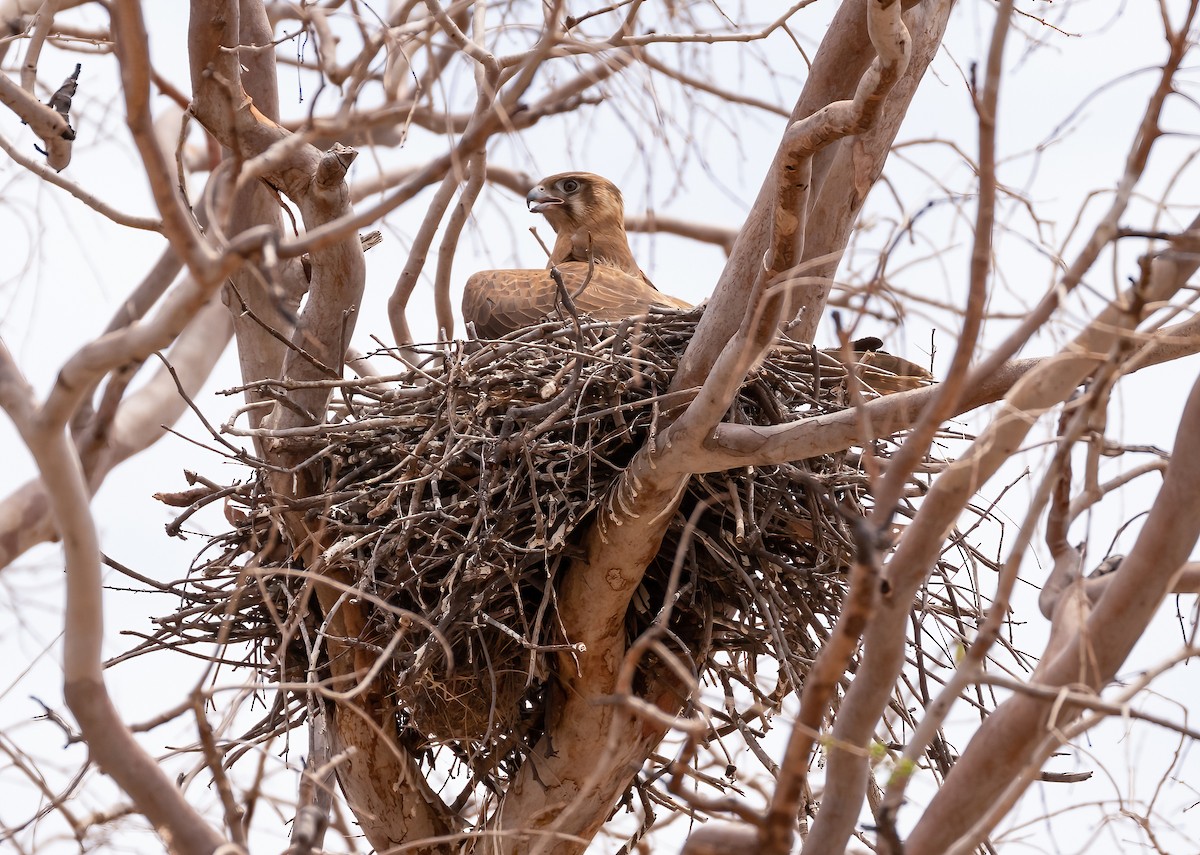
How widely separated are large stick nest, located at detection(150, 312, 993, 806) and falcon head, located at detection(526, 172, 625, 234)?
7.09ft

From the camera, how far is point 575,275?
5.76 m

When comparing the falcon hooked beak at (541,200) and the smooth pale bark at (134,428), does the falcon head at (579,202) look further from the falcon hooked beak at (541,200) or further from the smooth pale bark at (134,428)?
the smooth pale bark at (134,428)

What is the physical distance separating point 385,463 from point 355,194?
15.5 ft

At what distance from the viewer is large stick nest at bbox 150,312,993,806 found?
3.96 metres

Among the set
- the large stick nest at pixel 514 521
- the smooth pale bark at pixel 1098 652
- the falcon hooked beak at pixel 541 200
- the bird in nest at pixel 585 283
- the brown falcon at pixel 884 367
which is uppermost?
the falcon hooked beak at pixel 541 200

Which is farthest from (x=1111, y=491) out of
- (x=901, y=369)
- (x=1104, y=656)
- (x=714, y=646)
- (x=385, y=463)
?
(x=385, y=463)

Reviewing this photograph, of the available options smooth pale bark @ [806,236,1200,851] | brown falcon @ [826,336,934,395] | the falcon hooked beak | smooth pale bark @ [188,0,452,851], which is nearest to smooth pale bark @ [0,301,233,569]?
the falcon hooked beak

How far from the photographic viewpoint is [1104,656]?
243 centimetres

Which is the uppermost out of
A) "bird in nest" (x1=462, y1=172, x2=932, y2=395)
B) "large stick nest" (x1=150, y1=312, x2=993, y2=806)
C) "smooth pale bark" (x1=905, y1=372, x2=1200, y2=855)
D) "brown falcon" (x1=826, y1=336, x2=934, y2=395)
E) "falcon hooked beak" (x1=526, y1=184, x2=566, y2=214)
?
"falcon hooked beak" (x1=526, y1=184, x2=566, y2=214)

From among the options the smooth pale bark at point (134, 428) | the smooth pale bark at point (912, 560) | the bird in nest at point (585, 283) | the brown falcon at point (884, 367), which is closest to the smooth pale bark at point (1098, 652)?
the smooth pale bark at point (912, 560)

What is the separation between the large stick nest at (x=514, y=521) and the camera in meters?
3.96

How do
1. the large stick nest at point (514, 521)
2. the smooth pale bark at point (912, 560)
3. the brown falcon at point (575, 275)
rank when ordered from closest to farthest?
the smooth pale bark at point (912, 560) → the large stick nest at point (514, 521) → the brown falcon at point (575, 275)

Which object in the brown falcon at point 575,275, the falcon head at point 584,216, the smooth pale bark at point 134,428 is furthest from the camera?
the smooth pale bark at point 134,428

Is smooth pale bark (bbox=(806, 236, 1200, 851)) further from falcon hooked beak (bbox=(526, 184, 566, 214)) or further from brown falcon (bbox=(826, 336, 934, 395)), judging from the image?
falcon hooked beak (bbox=(526, 184, 566, 214))
